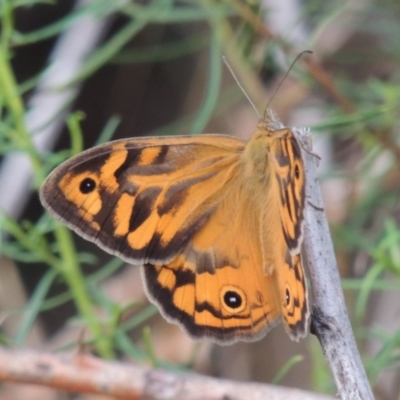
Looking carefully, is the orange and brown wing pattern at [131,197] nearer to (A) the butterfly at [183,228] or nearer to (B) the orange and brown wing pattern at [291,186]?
(A) the butterfly at [183,228]

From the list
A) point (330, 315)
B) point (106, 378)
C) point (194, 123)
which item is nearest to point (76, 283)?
point (106, 378)

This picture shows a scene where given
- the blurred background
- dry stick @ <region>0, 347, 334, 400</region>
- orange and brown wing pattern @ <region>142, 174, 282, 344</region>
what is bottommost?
dry stick @ <region>0, 347, 334, 400</region>

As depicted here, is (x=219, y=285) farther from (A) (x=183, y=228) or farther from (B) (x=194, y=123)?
(B) (x=194, y=123)

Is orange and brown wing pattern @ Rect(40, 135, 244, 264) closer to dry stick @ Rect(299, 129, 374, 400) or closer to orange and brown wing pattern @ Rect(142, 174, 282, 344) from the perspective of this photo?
orange and brown wing pattern @ Rect(142, 174, 282, 344)

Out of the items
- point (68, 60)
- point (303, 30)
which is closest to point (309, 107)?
point (303, 30)

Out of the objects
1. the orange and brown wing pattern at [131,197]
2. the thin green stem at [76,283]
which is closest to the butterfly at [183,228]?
the orange and brown wing pattern at [131,197]

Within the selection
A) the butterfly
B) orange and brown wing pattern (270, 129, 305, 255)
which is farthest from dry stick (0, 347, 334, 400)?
orange and brown wing pattern (270, 129, 305, 255)
